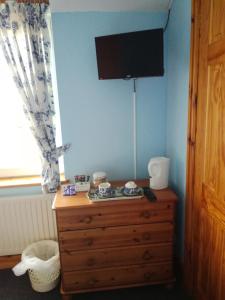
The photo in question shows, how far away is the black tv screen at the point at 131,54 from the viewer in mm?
1653

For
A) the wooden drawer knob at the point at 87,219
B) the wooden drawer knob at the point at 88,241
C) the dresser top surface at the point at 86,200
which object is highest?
the dresser top surface at the point at 86,200

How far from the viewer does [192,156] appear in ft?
5.08

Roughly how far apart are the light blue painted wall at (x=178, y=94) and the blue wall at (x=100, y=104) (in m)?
0.12

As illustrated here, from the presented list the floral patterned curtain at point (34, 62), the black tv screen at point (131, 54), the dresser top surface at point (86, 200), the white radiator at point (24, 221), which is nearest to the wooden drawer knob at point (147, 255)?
the dresser top surface at point (86, 200)

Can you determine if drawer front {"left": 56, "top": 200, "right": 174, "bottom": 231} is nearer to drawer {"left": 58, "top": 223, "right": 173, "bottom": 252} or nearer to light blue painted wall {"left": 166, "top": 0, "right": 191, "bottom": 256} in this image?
drawer {"left": 58, "top": 223, "right": 173, "bottom": 252}

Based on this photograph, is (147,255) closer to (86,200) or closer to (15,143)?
(86,200)

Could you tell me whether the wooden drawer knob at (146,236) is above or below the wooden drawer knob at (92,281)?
above

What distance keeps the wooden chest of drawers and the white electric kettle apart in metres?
0.06

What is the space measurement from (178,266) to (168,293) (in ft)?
0.76

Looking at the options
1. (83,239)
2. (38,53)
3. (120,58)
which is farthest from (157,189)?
(38,53)

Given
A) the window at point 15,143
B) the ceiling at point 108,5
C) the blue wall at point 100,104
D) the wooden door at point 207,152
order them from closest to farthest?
the wooden door at point 207,152
the ceiling at point 108,5
the blue wall at point 100,104
the window at point 15,143

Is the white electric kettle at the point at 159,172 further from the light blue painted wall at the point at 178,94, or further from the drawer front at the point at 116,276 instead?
the drawer front at the point at 116,276

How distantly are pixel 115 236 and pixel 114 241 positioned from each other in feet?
0.13

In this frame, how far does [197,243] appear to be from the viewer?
1560 mm
